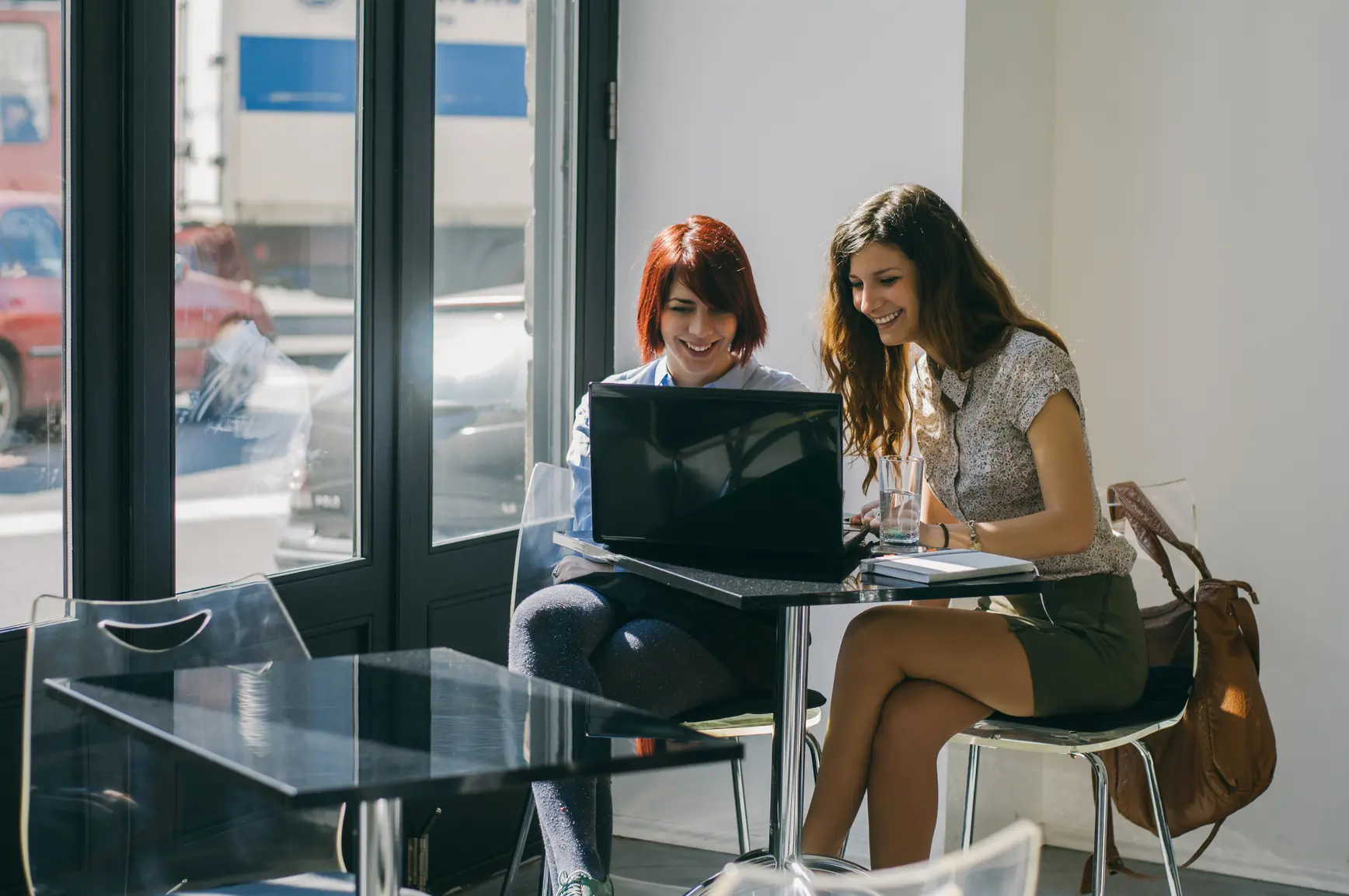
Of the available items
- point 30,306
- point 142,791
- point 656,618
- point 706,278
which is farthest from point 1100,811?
point 30,306

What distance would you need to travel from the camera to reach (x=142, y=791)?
175 cm

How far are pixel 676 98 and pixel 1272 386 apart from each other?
148cm

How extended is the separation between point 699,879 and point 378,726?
1.96 m

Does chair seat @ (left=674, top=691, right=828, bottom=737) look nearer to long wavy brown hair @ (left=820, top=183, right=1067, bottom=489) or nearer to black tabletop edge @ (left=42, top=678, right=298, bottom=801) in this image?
long wavy brown hair @ (left=820, top=183, right=1067, bottom=489)

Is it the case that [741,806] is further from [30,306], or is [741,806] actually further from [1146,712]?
[30,306]

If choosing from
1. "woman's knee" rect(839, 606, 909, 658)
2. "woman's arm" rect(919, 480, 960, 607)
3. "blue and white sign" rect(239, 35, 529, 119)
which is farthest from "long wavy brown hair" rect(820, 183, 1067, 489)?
"blue and white sign" rect(239, 35, 529, 119)

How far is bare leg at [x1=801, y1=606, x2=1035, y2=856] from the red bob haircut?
0.68 m

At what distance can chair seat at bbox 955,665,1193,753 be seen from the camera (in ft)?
7.22

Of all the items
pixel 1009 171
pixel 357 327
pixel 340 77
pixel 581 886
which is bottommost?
pixel 581 886

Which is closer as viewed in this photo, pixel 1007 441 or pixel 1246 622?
pixel 1007 441

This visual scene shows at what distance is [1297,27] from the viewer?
3084mm

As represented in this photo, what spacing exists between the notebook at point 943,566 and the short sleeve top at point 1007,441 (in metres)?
0.37

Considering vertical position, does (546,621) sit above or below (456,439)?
below

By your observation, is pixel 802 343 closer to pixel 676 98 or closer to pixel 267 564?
pixel 676 98
